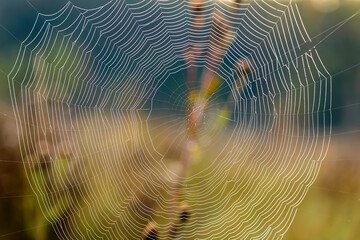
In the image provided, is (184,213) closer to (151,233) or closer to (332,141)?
(151,233)

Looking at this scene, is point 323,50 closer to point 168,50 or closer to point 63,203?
point 168,50

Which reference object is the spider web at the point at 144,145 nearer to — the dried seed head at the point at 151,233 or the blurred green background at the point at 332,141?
the blurred green background at the point at 332,141

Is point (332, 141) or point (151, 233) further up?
point (332, 141)

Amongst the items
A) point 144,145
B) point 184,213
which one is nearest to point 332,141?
point 144,145

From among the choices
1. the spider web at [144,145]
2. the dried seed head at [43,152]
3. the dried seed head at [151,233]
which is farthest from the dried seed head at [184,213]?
the dried seed head at [43,152]

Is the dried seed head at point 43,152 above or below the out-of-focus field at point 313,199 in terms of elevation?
above

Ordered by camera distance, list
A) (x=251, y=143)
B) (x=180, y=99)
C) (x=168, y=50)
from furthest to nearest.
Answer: (x=180, y=99)
(x=168, y=50)
(x=251, y=143)

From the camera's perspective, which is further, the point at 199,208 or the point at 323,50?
the point at 323,50

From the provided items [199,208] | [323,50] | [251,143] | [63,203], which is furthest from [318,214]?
[323,50]
